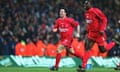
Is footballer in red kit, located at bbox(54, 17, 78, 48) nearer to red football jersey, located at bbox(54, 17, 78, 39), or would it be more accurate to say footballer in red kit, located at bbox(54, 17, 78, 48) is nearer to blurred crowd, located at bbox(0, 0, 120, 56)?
red football jersey, located at bbox(54, 17, 78, 39)

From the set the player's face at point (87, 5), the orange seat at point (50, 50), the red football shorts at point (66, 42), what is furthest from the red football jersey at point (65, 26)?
the orange seat at point (50, 50)

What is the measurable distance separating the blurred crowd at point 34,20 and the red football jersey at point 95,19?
818 cm

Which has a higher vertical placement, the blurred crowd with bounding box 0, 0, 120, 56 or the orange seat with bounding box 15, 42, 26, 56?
the blurred crowd with bounding box 0, 0, 120, 56

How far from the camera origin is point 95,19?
54.9ft

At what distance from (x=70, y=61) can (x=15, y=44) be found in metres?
3.11

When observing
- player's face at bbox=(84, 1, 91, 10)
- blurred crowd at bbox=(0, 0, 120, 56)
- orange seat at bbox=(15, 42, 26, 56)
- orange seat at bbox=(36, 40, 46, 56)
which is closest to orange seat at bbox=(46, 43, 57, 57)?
orange seat at bbox=(36, 40, 46, 56)

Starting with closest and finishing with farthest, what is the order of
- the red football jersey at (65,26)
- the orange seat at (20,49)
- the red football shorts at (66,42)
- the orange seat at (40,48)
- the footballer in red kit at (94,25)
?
the footballer in red kit at (94,25) → the red football shorts at (66,42) → the red football jersey at (65,26) → the orange seat at (20,49) → the orange seat at (40,48)

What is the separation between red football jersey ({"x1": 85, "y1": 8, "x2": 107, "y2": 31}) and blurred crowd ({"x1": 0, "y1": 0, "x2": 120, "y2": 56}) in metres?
8.18

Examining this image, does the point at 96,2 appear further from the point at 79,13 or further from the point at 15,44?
the point at 15,44

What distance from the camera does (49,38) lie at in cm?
2697

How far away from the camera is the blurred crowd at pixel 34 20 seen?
25.9 meters

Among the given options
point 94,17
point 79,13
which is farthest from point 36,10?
point 94,17

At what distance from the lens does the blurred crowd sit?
2589 cm

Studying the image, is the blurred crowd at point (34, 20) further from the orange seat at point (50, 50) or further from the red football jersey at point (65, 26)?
the red football jersey at point (65, 26)
